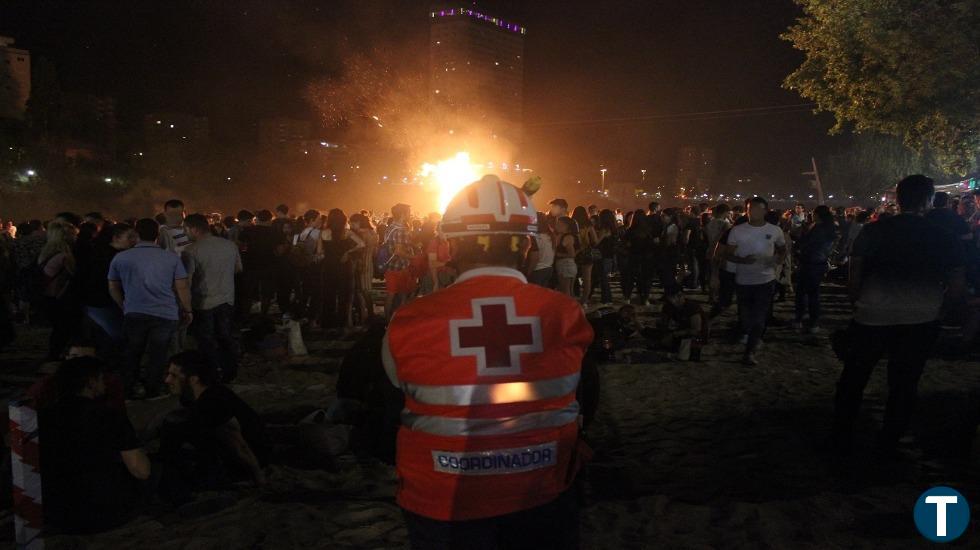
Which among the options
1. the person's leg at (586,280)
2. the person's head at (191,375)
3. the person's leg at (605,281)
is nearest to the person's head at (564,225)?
Result: the person's leg at (586,280)

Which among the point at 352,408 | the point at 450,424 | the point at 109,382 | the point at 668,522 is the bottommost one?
the point at 668,522

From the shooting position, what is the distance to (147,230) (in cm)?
655

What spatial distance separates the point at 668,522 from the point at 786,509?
2.75 feet

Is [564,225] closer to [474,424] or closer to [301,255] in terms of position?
[301,255]

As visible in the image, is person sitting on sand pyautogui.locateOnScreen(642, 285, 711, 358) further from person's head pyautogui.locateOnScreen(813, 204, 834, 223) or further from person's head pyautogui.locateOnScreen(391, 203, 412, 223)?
person's head pyautogui.locateOnScreen(391, 203, 412, 223)

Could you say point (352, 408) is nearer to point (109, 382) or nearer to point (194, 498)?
point (194, 498)

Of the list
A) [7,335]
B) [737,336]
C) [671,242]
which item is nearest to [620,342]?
[737,336]

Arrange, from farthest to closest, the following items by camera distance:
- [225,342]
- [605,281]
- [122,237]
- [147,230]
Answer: [605,281] < [225,342] < [122,237] < [147,230]

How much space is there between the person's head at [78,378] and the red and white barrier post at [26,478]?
55 centimetres

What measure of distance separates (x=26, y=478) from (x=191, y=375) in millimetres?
1443

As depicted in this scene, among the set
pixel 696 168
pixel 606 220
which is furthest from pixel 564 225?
pixel 696 168

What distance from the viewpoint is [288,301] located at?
11695 millimetres

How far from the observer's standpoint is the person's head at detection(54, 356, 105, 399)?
421cm

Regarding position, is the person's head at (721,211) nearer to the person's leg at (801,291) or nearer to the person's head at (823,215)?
the person's head at (823,215)
